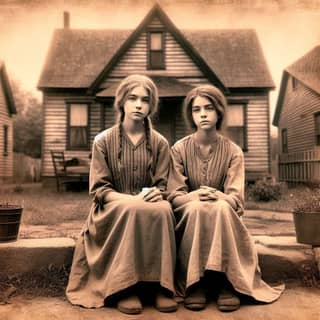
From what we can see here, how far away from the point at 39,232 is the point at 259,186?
227cm

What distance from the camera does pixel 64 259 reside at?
2.18 metres

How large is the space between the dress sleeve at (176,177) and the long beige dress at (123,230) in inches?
1.9

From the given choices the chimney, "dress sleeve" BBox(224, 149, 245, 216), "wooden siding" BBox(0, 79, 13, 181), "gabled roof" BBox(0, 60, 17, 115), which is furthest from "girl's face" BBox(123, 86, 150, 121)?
"wooden siding" BBox(0, 79, 13, 181)

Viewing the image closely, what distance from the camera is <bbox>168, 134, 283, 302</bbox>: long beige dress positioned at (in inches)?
66.5

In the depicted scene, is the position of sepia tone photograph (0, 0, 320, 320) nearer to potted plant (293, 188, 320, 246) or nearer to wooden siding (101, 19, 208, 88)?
potted plant (293, 188, 320, 246)

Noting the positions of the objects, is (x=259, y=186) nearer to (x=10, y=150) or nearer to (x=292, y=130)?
(x=292, y=130)

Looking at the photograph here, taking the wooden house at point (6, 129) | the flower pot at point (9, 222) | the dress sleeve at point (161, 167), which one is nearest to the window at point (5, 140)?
the wooden house at point (6, 129)

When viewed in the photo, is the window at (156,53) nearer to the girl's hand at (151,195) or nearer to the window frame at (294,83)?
the window frame at (294,83)

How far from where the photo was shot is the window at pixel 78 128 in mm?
4090

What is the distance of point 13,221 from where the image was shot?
2248 mm

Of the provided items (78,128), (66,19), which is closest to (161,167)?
(66,19)

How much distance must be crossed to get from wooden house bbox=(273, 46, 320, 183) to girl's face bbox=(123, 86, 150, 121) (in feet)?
4.57

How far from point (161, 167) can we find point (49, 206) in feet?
6.54

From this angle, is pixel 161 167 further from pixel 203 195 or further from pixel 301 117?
pixel 301 117
